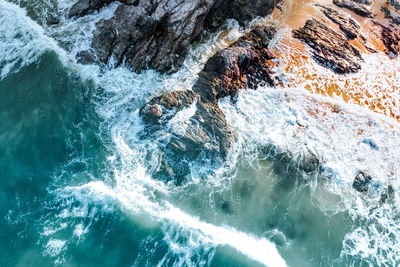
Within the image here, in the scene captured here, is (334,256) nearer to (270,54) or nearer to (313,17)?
(270,54)

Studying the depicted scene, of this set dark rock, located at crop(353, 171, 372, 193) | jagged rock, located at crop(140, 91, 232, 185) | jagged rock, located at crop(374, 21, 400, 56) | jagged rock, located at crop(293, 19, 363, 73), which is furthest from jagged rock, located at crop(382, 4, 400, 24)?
jagged rock, located at crop(140, 91, 232, 185)

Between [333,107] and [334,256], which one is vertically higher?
[333,107]

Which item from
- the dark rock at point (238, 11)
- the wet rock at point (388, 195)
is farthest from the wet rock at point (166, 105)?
the wet rock at point (388, 195)

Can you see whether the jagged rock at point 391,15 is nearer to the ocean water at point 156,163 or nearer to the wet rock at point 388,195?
the ocean water at point 156,163

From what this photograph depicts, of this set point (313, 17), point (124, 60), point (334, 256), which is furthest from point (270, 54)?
point (334, 256)

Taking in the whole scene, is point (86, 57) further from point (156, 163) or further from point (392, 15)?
point (392, 15)

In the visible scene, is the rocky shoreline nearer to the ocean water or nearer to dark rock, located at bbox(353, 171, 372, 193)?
dark rock, located at bbox(353, 171, 372, 193)

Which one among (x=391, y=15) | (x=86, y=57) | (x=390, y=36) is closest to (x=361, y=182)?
(x=390, y=36)

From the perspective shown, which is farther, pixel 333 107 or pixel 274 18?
pixel 274 18
